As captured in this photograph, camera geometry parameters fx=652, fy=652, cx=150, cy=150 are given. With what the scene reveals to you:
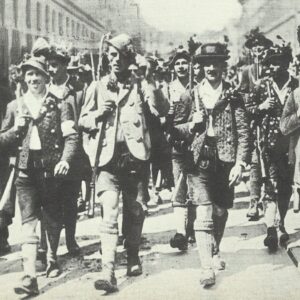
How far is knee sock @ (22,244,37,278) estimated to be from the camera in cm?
399

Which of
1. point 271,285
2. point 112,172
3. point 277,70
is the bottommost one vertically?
point 271,285

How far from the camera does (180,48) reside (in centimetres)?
518

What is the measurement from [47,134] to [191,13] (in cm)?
142

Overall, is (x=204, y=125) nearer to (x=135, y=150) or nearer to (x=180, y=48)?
(x=135, y=150)

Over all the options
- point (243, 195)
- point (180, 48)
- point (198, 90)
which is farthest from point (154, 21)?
point (243, 195)

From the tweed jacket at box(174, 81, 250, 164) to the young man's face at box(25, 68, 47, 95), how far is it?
3.11 feet

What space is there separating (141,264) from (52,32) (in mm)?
1821

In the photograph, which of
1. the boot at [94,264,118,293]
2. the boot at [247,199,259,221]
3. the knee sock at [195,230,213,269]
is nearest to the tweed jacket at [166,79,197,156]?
the knee sock at [195,230,213,269]

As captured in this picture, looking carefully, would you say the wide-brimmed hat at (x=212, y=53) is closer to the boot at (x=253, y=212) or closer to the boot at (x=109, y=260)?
the boot at (x=109, y=260)

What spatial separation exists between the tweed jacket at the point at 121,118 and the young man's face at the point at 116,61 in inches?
3.7

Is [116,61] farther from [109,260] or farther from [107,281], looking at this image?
[107,281]

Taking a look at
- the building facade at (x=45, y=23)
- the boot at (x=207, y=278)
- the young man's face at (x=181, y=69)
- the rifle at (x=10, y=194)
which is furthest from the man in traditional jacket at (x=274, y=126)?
the rifle at (x=10, y=194)

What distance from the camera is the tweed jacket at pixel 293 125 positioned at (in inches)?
177

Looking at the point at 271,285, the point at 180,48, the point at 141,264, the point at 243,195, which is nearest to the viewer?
the point at 271,285
